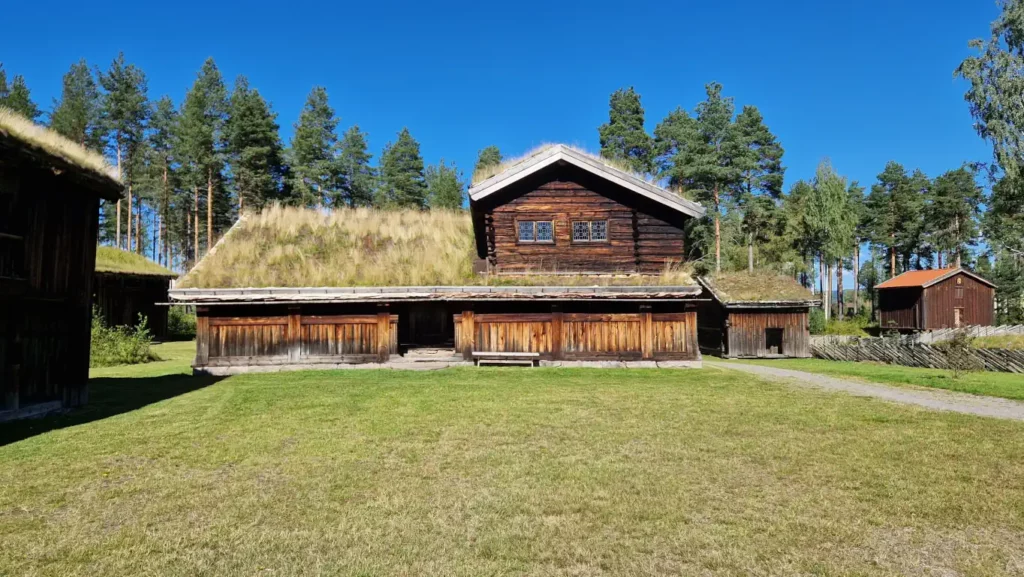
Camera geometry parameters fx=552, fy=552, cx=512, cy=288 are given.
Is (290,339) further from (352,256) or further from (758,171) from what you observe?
(758,171)

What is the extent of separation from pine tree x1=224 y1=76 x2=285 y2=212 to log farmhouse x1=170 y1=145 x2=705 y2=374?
32498mm

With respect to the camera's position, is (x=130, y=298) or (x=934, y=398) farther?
(x=130, y=298)

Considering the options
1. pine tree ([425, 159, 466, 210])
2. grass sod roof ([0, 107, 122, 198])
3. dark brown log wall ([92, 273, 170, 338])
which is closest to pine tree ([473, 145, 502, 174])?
pine tree ([425, 159, 466, 210])

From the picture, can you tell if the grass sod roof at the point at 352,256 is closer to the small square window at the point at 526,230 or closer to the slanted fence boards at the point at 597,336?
the slanted fence boards at the point at 597,336

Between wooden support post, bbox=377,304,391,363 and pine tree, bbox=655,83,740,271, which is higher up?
pine tree, bbox=655,83,740,271

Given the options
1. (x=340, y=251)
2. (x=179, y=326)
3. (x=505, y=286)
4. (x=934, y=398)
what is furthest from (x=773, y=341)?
(x=179, y=326)

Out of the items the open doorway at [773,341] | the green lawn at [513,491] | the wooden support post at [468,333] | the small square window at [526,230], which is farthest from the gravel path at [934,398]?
the open doorway at [773,341]

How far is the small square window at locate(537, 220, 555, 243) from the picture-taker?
20.2 m

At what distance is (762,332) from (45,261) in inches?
1188

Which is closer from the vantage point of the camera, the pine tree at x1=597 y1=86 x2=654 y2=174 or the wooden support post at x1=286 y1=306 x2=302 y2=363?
the wooden support post at x1=286 y1=306 x2=302 y2=363

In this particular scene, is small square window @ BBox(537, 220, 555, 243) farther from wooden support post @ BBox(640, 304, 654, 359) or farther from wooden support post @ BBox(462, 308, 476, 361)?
wooden support post @ BBox(640, 304, 654, 359)

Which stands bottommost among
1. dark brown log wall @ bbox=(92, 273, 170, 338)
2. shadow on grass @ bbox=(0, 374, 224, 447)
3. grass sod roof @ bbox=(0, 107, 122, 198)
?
shadow on grass @ bbox=(0, 374, 224, 447)

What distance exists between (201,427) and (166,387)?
6.72 meters

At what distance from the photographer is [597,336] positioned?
746 inches
